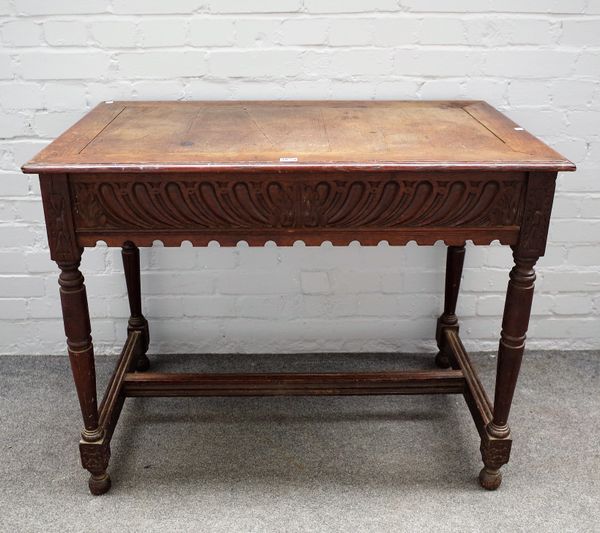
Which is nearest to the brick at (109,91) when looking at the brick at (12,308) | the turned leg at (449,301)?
the brick at (12,308)

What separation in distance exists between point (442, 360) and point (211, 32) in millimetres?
1388

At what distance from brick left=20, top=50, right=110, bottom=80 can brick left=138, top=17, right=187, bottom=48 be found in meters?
0.14

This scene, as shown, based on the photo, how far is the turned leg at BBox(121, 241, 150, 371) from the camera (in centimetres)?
219

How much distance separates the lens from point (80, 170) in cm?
148

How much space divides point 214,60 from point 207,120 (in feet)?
1.07

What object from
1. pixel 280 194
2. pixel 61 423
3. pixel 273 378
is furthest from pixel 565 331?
pixel 61 423

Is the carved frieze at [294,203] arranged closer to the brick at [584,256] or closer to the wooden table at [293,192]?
the wooden table at [293,192]

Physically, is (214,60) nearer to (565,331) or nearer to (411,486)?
(411,486)

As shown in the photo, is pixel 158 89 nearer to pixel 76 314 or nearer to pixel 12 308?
pixel 76 314

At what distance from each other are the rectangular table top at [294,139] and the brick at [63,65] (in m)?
0.15

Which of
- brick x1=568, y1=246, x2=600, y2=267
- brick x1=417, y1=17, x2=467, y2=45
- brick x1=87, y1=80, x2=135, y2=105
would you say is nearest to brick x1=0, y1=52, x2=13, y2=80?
brick x1=87, y1=80, x2=135, y2=105

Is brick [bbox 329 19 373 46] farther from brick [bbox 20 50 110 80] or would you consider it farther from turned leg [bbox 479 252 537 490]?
turned leg [bbox 479 252 537 490]

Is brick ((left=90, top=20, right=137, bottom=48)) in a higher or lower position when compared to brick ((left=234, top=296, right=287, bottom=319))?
higher

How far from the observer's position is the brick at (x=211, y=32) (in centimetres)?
203
